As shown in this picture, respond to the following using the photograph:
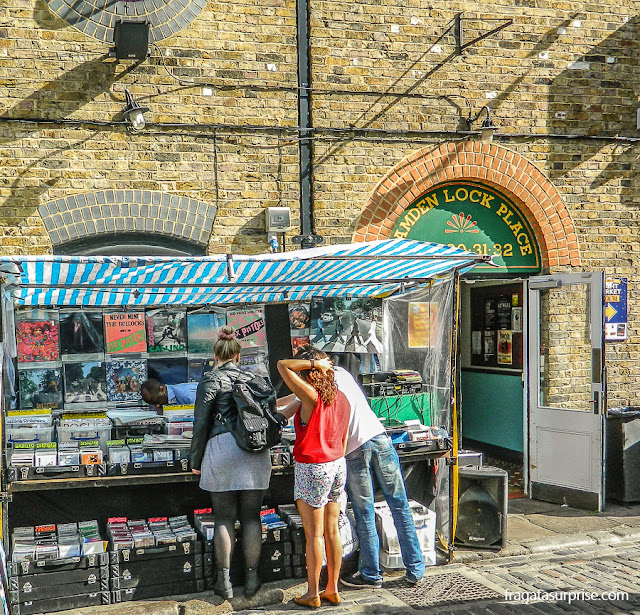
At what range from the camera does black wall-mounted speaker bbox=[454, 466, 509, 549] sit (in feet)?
22.9

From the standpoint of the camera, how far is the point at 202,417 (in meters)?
5.65

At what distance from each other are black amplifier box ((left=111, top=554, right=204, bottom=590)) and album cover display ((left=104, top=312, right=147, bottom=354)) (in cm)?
228

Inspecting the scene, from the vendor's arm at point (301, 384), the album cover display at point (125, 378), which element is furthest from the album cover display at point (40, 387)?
the vendor's arm at point (301, 384)

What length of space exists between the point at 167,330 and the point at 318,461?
2678 millimetres

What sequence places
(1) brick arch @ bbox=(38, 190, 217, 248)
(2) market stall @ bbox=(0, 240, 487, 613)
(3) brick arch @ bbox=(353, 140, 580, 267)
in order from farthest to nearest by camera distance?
(3) brick arch @ bbox=(353, 140, 580, 267)
(1) brick arch @ bbox=(38, 190, 217, 248)
(2) market stall @ bbox=(0, 240, 487, 613)

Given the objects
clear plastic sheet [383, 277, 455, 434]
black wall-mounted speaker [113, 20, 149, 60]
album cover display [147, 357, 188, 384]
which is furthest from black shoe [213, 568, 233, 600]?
black wall-mounted speaker [113, 20, 149, 60]

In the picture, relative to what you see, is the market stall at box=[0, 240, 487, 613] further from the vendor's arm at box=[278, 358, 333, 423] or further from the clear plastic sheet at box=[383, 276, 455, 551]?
the vendor's arm at box=[278, 358, 333, 423]

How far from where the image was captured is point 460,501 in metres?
7.05

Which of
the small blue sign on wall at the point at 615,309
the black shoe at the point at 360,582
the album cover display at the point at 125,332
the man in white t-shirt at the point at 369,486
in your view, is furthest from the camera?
the small blue sign on wall at the point at 615,309

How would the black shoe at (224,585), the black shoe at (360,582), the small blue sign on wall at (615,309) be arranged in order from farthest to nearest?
the small blue sign on wall at (615,309), the black shoe at (360,582), the black shoe at (224,585)

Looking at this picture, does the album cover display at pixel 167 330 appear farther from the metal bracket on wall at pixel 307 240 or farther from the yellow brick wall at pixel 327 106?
the metal bracket on wall at pixel 307 240

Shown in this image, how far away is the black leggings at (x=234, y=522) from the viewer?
5.71m

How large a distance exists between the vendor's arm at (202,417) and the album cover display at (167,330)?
76.6 inches

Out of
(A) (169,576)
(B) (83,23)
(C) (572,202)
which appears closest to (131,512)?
(A) (169,576)
